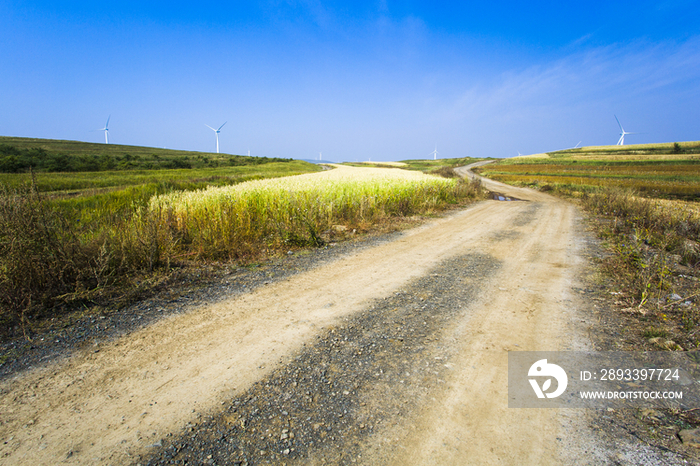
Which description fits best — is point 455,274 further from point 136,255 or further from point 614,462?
point 136,255

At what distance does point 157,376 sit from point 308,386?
1539 millimetres

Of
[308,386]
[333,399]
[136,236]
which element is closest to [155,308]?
[136,236]

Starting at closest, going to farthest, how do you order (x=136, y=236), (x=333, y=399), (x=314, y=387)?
(x=333, y=399)
(x=314, y=387)
(x=136, y=236)

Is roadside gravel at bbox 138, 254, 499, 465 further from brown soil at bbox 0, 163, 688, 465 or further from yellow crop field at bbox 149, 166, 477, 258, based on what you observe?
yellow crop field at bbox 149, 166, 477, 258

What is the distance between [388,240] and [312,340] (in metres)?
6.00

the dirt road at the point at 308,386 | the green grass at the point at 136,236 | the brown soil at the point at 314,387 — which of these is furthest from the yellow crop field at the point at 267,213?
the brown soil at the point at 314,387

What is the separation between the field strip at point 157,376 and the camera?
93.1 inches

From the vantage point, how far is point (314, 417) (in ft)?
8.70

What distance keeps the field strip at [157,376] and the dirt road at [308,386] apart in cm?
1

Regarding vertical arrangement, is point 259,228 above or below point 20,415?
above

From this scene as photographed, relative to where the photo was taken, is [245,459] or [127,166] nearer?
[245,459]

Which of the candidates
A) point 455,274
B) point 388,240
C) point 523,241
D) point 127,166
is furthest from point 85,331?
point 127,166

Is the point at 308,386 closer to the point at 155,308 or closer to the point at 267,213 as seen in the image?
the point at 155,308

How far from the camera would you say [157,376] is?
3121 mm
